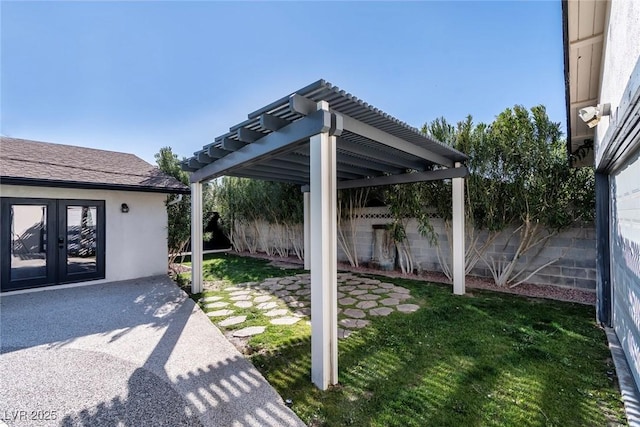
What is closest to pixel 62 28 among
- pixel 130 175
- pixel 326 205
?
pixel 130 175

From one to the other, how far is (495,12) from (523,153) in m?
3.79

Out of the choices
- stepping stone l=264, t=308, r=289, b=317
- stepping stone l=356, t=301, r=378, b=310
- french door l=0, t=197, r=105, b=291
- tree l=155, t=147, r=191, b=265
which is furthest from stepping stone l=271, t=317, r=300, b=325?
french door l=0, t=197, r=105, b=291

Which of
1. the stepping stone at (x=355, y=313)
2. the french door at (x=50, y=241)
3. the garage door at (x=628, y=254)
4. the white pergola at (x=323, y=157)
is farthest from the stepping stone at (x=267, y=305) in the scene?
the french door at (x=50, y=241)

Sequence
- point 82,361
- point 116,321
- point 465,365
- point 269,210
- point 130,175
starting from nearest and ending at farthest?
point 465,365 → point 82,361 → point 116,321 → point 130,175 → point 269,210

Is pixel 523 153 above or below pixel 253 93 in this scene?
below

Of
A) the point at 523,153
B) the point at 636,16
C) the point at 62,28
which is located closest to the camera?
the point at 636,16

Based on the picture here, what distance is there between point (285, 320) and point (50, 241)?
7384mm

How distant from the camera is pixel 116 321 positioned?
5648mm

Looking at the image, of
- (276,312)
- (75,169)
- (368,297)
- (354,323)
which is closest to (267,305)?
(276,312)

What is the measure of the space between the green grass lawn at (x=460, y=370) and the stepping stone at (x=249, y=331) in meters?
0.20

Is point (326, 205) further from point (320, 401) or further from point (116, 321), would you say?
point (116, 321)

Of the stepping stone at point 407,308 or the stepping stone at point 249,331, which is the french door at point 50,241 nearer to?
the stepping stone at point 249,331

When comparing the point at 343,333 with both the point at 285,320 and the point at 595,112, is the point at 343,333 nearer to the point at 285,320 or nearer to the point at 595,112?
the point at 285,320

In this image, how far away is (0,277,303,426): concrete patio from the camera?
9.51 ft
